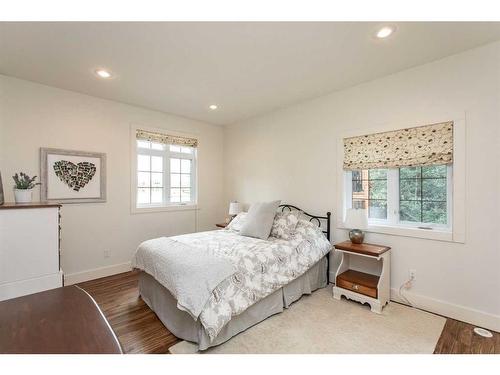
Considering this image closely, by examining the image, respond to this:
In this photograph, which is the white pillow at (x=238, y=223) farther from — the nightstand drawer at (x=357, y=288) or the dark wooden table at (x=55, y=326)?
the dark wooden table at (x=55, y=326)

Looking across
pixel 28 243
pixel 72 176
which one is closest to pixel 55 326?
pixel 28 243

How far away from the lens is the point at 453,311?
234 centimetres

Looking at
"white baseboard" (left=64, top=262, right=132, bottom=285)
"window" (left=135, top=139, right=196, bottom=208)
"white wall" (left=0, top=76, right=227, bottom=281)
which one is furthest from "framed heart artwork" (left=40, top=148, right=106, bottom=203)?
"white baseboard" (left=64, top=262, right=132, bottom=285)

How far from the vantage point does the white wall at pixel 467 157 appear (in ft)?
7.14

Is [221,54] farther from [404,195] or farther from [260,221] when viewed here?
[404,195]

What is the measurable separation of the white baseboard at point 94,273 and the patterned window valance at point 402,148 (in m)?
3.55

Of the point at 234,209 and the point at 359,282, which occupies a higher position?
the point at 234,209

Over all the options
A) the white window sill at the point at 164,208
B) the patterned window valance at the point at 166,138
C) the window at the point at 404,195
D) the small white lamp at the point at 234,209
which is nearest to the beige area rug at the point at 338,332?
the window at the point at 404,195

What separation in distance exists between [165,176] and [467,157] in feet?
13.2

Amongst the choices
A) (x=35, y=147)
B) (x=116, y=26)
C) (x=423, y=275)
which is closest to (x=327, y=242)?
(x=423, y=275)

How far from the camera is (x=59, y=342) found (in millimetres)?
795

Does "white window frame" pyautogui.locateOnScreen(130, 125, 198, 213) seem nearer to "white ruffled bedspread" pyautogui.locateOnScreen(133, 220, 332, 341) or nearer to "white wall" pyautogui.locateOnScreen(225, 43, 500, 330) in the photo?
"white ruffled bedspread" pyautogui.locateOnScreen(133, 220, 332, 341)

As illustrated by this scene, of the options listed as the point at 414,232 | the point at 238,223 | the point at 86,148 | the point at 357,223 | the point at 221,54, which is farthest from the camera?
the point at 238,223

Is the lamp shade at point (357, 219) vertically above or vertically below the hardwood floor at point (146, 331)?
above
